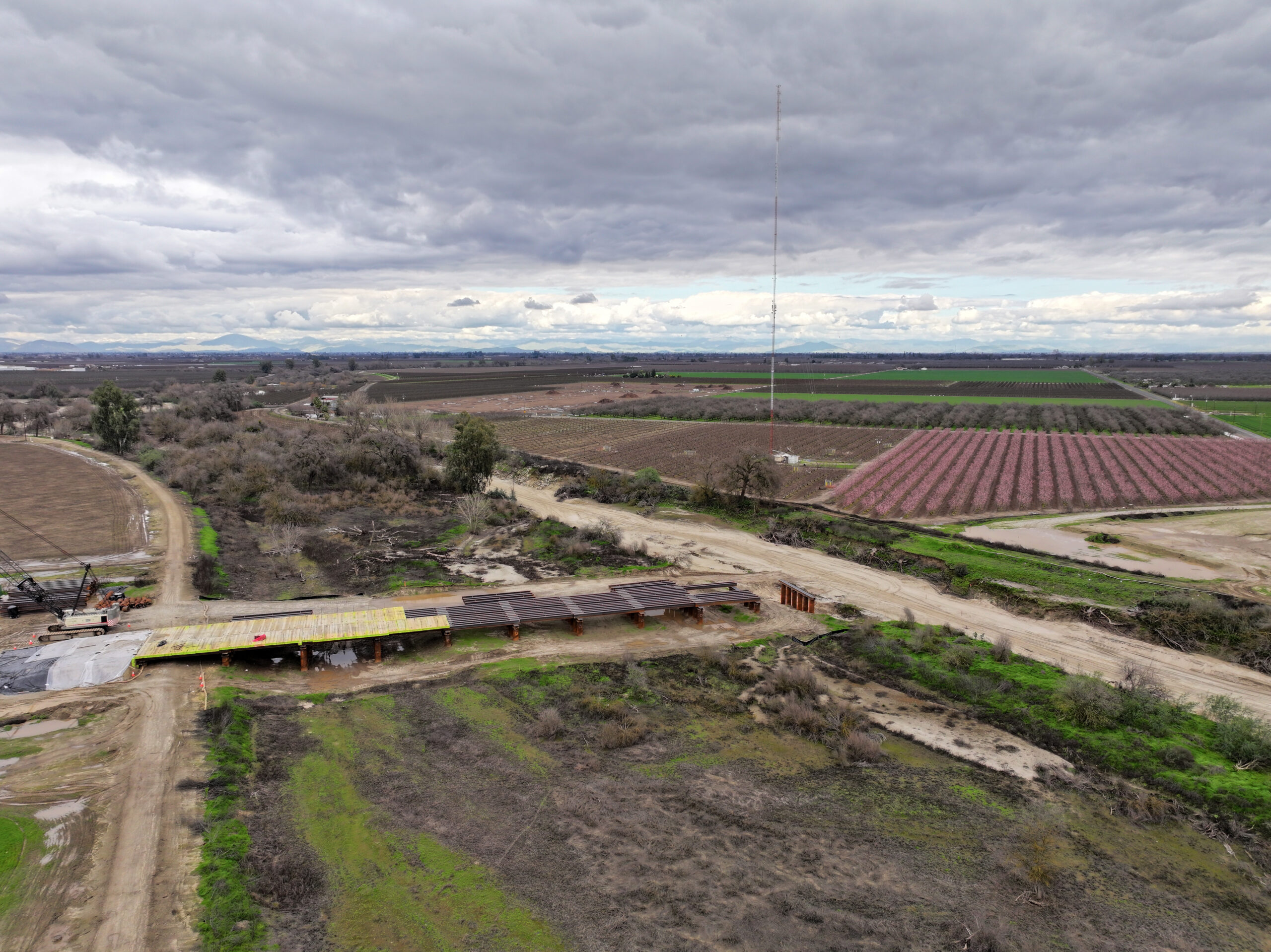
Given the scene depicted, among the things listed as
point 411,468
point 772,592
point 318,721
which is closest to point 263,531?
point 411,468

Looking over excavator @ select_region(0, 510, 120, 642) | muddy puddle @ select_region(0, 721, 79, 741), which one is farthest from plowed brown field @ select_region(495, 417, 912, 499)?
muddy puddle @ select_region(0, 721, 79, 741)

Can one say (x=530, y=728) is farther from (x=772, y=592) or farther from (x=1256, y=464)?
(x=1256, y=464)

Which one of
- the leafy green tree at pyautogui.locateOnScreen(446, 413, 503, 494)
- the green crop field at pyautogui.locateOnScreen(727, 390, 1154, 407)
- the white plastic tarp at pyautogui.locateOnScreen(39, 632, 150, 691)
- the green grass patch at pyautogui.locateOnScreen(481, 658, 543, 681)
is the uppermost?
the green crop field at pyautogui.locateOnScreen(727, 390, 1154, 407)

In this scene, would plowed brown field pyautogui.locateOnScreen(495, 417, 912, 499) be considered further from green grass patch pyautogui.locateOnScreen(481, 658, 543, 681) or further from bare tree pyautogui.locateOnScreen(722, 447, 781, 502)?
green grass patch pyautogui.locateOnScreen(481, 658, 543, 681)

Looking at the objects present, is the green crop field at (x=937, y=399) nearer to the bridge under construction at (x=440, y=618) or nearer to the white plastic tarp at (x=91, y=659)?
the bridge under construction at (x=440, y=618)

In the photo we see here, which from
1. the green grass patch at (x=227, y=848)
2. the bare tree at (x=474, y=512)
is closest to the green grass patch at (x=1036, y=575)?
the bare tree at (x=474, y=512)

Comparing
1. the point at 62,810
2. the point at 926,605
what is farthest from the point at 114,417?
the point at 926,605
